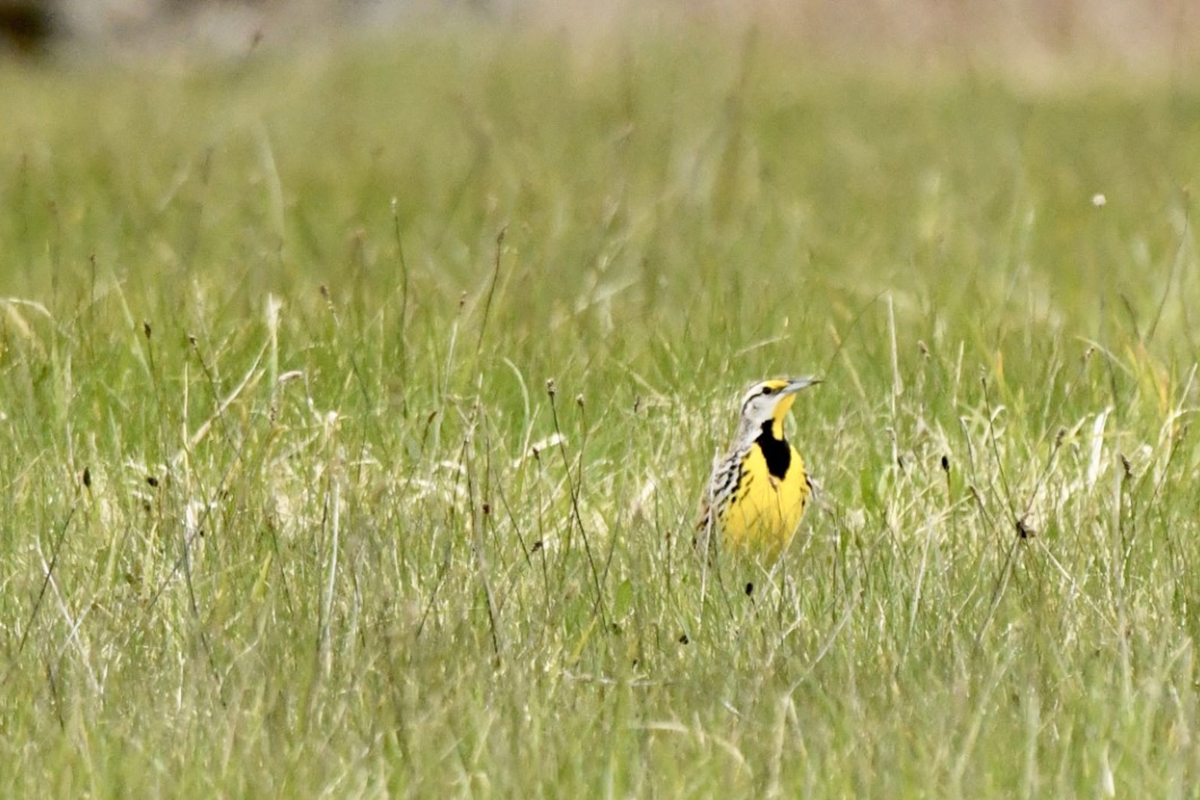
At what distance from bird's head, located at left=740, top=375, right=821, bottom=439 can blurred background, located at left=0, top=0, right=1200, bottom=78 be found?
7.99 m

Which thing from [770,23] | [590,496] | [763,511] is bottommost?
[770,23]

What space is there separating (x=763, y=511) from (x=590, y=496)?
485mm

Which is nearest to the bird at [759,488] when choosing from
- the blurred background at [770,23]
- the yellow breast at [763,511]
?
the yellow breast at [763,511]

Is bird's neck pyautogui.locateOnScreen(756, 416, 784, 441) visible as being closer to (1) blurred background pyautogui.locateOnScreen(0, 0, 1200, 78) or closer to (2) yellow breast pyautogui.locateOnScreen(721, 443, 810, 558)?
(2) yellow breast pyautogui.locateOnScreen(721, 443, 810, 558)

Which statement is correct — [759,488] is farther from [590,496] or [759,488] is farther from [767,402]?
[590,496]

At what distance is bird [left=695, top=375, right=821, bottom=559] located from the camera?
416cm

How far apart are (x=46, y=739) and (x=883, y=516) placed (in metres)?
1.55

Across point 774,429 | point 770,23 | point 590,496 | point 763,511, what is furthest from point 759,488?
point 770,23

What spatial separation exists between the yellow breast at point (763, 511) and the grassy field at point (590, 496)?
0.29 ft

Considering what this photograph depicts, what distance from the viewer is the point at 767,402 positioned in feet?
14.7

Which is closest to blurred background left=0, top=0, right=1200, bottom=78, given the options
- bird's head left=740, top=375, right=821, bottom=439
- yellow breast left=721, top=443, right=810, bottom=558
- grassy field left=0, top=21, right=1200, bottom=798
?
grassy field left=0, top=21, right=1200, bottom=798

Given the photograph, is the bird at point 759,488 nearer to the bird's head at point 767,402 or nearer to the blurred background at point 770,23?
the bird's head at point 767,402

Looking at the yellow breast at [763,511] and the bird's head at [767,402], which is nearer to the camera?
the yellow breast at [763,511]

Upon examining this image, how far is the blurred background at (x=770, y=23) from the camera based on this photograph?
1316 cm
